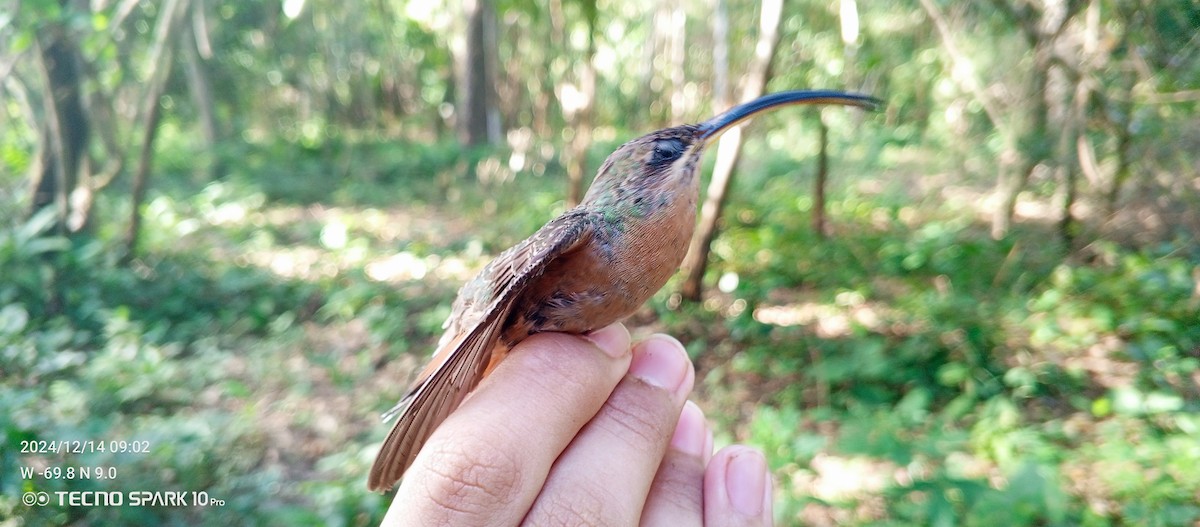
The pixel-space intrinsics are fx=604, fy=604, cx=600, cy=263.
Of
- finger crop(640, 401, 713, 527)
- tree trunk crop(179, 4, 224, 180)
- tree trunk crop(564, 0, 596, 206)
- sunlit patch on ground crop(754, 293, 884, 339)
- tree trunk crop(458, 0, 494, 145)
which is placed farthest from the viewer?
tree trunk crop(458, 0, 494, 145)

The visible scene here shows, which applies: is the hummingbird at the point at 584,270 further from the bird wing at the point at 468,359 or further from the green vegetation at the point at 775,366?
the green vegetation at the point at 775,366

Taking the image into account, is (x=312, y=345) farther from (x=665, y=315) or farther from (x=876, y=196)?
(x=876, y=196)

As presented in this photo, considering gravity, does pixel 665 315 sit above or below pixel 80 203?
below

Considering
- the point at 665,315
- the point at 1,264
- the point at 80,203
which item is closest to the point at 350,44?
the point at 80,203

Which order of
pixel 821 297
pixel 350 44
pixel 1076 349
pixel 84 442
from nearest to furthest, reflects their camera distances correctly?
pixel 84 442 → pixel 1076 349 → pixel 821 297 → pixel 350 44

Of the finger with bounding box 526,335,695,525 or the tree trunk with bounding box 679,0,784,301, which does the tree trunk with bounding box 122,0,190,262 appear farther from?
the finger with bounding box 526,335,695,525

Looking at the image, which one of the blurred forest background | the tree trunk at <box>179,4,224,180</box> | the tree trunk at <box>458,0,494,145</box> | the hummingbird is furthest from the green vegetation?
the tree trunk at <box>458,0,494,145</box>

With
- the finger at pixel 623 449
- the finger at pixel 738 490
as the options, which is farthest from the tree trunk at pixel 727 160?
the finger at pixel 738 490
